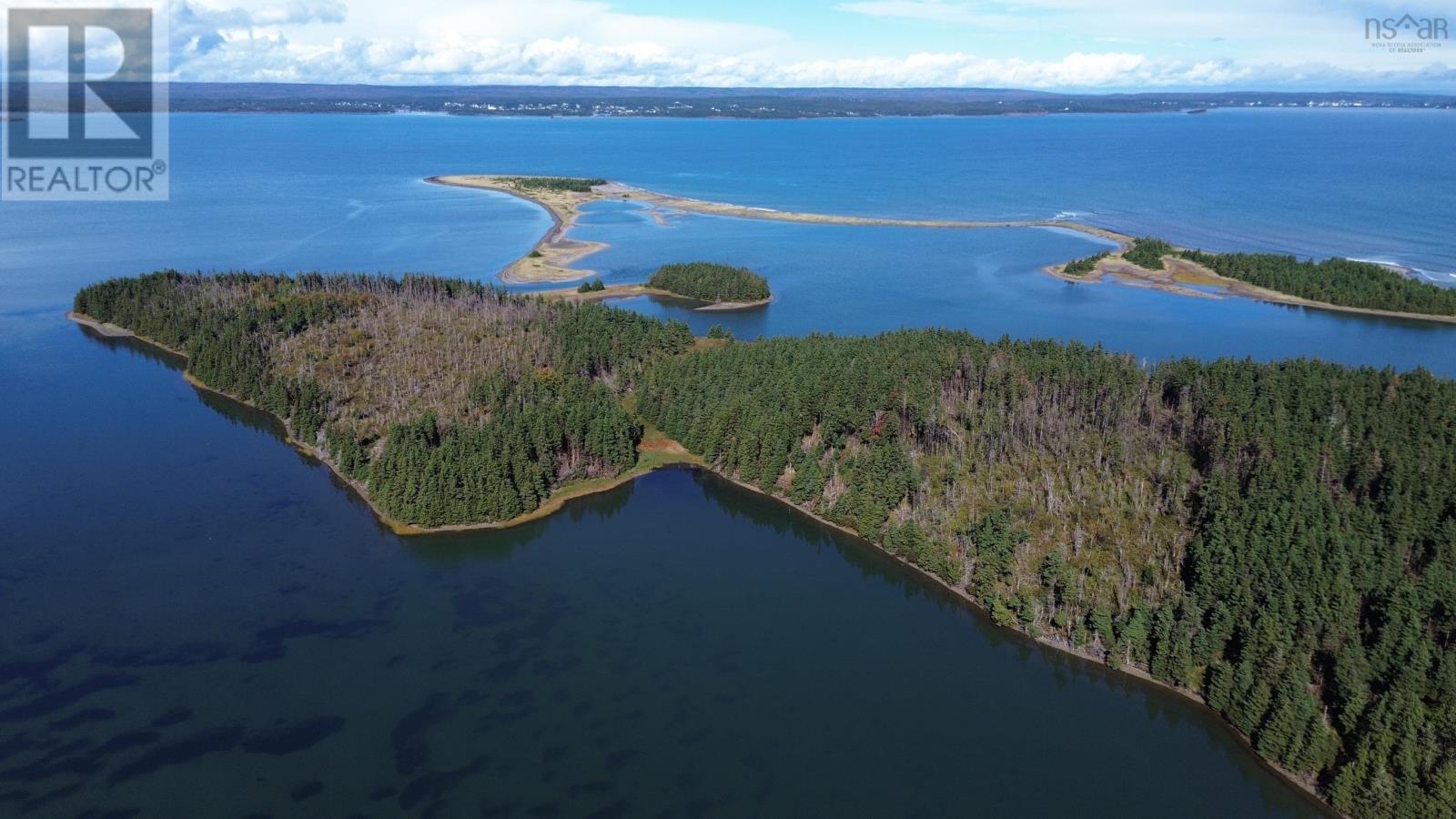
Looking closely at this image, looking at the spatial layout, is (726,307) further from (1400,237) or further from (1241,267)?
(1400,237)

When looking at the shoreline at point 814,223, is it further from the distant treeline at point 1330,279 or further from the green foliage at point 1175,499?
the green foliage at point 1175,499

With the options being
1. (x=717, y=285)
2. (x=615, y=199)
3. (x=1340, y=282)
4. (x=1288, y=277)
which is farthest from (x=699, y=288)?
(x=615, y=199)

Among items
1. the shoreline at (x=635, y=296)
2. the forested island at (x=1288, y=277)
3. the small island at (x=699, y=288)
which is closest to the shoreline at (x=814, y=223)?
the forested island at (x=1288, y=277)

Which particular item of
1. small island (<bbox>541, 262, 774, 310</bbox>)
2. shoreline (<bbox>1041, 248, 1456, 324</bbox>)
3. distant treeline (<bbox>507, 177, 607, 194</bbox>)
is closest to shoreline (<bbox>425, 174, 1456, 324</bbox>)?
shoreline (<bbox>1041, 248, 1456, 324</bbox>)

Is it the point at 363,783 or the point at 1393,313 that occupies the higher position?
the point at 1393,313

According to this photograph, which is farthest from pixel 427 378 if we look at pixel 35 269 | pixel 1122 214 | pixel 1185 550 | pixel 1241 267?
pixel 1122 214

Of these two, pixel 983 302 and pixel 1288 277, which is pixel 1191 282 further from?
pixel 983 302
